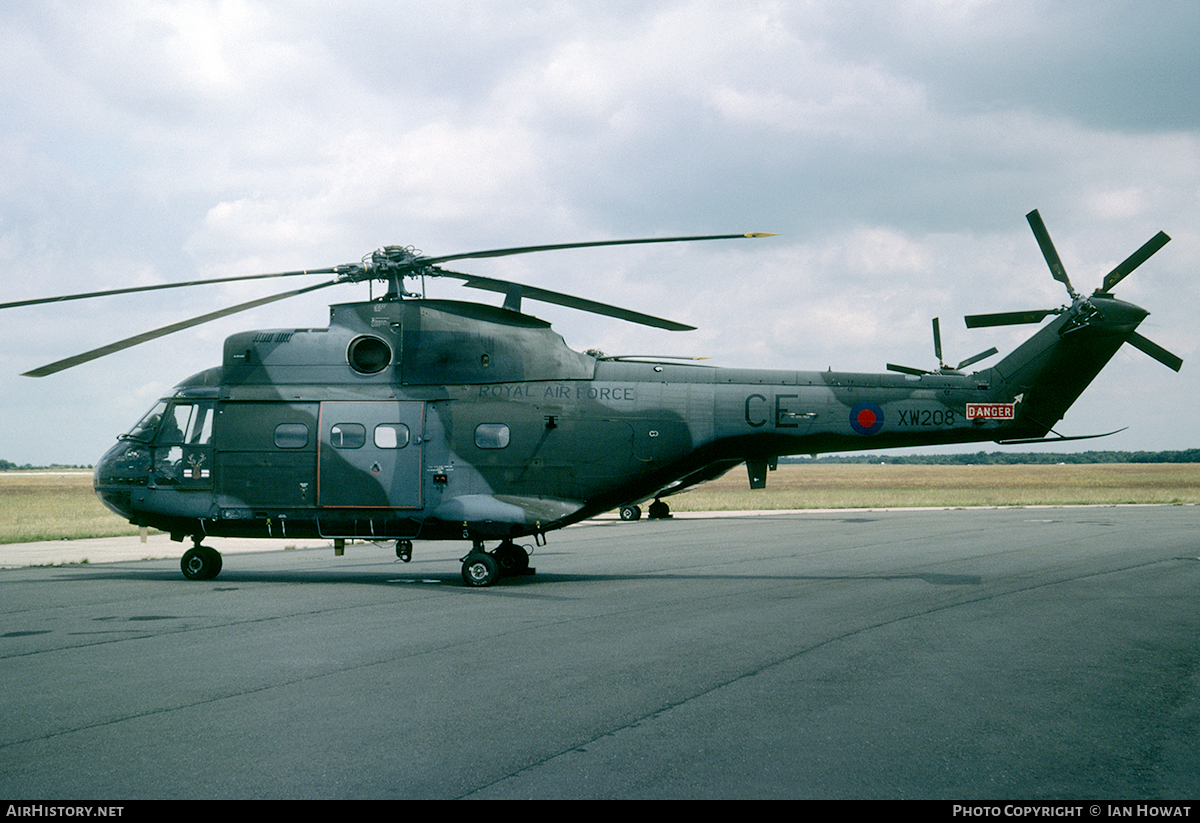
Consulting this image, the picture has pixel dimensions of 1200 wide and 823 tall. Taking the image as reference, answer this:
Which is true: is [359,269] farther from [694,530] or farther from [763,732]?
[694,530]

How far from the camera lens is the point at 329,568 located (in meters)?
19.0

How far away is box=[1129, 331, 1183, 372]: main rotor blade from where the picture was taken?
1532 centimetres

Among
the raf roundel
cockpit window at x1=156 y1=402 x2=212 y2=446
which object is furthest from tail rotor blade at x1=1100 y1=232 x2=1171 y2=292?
cockpit window at x1=156 y1=402 x2=212 y2=446

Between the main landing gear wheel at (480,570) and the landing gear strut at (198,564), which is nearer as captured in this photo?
the main landing gear wheel at (480,570)

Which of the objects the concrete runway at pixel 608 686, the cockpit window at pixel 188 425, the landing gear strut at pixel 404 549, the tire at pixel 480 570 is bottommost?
the concrete runway at pixel 608 686

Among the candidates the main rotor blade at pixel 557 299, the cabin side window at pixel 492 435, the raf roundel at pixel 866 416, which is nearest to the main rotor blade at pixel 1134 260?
the raf roundel at pixel 866 416

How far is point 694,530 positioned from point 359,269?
17.0 meters

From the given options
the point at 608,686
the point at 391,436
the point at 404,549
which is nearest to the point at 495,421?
the point at 391,436

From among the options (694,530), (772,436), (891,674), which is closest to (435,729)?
(891,674)

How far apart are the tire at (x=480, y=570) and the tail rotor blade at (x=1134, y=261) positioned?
10912mm

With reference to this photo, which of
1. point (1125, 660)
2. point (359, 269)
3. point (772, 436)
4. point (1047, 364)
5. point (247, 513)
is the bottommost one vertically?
point (1125, 660)

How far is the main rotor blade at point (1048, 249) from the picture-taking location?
15844mm

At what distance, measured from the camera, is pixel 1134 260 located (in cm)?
1543

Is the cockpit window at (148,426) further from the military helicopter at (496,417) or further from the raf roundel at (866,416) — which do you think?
the raf roundel at (866,416)
